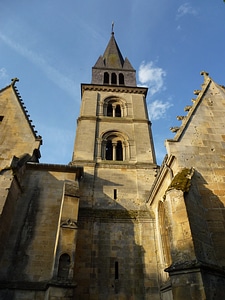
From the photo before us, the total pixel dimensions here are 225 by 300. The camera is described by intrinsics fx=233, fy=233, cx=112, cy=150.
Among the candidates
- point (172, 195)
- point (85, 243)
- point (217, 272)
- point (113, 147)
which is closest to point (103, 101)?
point (113, 147)

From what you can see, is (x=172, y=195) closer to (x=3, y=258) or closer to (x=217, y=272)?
(x=217, y=272)

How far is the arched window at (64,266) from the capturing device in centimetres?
752

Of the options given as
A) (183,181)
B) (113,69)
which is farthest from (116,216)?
(113,69)

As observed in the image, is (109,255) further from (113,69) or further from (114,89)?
(113,69)

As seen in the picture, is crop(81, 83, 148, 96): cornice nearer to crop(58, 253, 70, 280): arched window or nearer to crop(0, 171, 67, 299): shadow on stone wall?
crop(0, 171, 67, 299): shadow on stone wall

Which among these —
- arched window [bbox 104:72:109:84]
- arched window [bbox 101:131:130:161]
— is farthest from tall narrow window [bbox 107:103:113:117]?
arched window [bbox 104:72:109:84]

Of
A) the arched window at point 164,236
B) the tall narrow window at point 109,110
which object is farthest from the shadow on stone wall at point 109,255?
the tall narrow window at point 109,110

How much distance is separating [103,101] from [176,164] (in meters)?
12.5

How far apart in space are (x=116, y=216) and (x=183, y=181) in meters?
5.27

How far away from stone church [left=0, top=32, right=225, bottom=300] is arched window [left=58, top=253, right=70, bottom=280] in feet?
0.10

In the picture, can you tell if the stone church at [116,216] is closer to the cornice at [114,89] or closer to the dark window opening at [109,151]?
the dark window opening at [109,151]

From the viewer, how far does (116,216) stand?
11.5 meters

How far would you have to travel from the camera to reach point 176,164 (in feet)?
28.1

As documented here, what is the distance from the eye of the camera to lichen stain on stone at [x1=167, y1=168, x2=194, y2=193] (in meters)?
7.00
